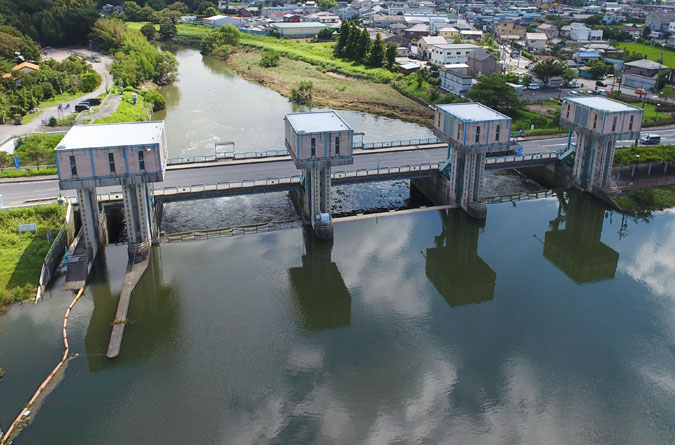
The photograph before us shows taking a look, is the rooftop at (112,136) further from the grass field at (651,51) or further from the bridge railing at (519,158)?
the grass field at (651,51)

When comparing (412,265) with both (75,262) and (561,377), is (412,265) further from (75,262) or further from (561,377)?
(75,262)

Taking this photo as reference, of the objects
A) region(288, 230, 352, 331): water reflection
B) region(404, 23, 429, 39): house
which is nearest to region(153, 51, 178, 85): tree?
region(288, 230, 352, 331): water reflection

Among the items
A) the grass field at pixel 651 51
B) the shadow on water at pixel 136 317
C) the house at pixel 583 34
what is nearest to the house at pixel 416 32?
the house at pixel 583 34

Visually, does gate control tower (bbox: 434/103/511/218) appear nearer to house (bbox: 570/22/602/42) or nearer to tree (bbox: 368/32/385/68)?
tree (bbox: 368/32/385/68)

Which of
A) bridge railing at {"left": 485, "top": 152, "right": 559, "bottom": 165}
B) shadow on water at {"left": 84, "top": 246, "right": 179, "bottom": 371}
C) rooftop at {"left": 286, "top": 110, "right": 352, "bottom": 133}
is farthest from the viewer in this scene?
bridge railing at {"left": 485, "top": 152, "right": 559, "bottom": 165}

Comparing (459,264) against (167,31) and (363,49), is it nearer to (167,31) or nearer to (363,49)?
(363,49)

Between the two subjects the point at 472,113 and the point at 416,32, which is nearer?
the point at 472,113

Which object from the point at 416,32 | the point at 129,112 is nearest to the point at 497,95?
the point at 129,112

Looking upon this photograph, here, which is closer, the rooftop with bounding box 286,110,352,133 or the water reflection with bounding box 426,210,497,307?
the water reflection with bounding box 426,210,497,307
